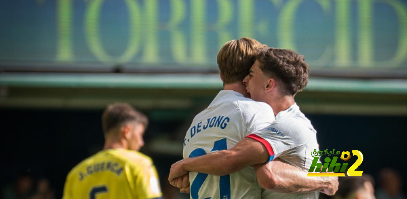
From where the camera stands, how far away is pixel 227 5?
747cm

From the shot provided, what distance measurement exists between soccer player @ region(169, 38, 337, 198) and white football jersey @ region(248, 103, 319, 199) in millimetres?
43

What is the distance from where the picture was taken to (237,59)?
2.99 meters

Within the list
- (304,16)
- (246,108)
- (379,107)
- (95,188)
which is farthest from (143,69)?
(246,108)

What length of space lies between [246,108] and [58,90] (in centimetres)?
532

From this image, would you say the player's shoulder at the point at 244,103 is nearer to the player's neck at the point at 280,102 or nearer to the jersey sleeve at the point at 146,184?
the player's neck at the point at 280,102

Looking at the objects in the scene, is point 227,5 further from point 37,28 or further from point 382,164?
point 382,164

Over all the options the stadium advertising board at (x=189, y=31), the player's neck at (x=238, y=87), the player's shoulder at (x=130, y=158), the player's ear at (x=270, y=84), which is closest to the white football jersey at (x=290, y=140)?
the player's ear at (x=270, y=84)

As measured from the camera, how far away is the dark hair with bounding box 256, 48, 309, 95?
9.48 ft

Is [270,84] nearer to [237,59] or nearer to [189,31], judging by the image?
[237,59]

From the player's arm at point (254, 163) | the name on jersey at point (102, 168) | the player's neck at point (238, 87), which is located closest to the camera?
the player's arm at point (254, 163)

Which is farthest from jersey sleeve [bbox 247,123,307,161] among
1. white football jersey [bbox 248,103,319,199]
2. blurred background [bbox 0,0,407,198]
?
blurred background [bbox 0,0,407,198]

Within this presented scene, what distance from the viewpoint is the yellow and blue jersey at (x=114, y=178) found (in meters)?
4.53

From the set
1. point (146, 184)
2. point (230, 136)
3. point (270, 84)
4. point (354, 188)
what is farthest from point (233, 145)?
point (354, 188)

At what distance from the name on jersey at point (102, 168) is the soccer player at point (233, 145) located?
1.66 meters
